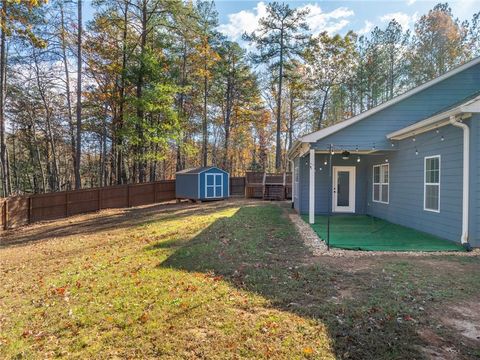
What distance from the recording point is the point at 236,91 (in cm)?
2683

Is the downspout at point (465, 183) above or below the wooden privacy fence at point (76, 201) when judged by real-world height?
above

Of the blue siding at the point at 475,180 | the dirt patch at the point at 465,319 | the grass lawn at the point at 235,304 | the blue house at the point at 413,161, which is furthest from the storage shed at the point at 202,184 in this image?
the dirt patch at the point at 465,319

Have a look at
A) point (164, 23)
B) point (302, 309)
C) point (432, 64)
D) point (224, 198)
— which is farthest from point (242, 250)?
point (432, 64)

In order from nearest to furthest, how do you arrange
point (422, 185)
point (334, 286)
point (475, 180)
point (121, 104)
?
point (334, 286)
point (475, 180)
point (422, 185)
point (121, 104)

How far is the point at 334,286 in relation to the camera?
4125 millimetres

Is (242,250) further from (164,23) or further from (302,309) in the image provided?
(164,23)

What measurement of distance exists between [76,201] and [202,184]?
6.66m

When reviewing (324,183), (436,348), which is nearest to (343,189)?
(324,183)

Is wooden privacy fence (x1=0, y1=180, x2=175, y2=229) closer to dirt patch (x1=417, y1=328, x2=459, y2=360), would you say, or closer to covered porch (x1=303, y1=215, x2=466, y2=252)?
covered porch (x1=303, y1=215, x2=466, y2=252)

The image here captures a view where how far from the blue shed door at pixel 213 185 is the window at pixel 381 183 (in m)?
10.0

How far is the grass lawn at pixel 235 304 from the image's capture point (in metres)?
2.73

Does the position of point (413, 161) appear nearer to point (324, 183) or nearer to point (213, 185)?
point (324, 183)

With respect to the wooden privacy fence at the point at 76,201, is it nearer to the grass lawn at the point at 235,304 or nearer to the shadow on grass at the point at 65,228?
the shadow on grass at the point at 65,228

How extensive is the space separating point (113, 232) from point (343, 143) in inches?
307
